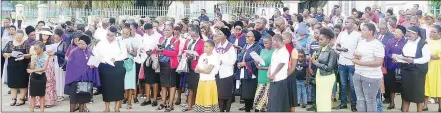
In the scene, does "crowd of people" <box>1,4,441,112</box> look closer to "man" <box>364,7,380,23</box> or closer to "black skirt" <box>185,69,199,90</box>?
"black skirt" <box>185,69,199,90</box>

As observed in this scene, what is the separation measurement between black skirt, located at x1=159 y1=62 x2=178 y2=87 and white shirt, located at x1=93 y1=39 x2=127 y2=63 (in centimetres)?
97

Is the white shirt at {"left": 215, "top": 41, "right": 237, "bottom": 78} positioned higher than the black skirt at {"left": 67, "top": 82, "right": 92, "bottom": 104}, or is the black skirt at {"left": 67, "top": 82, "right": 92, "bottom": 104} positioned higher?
the white shirt at {"left": 215, "top": 41, "right": 237, "bottom": 78}

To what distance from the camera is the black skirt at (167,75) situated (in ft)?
32.4

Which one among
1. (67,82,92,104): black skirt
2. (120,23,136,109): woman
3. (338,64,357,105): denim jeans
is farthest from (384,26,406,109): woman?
(67,82,92,104): black skirt

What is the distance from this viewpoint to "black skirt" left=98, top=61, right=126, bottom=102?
8.94m

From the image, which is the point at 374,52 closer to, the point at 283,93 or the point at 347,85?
the point at 283,93

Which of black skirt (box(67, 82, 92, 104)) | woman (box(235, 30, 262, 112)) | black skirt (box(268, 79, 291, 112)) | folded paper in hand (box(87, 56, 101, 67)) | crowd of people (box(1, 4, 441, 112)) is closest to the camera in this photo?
black skirt (box(268, 79, 291, 112))

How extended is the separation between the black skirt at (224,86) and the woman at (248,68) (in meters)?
0.28

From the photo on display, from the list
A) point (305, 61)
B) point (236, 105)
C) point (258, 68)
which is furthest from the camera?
A: point (236, 105)

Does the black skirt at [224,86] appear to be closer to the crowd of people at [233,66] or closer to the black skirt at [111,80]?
the crowd of people at [233,66]

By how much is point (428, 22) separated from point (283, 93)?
187 inches

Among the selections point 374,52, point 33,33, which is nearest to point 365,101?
point 374,52

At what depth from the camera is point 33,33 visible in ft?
34.2

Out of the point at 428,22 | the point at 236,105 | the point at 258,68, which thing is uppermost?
the point at 428,22
